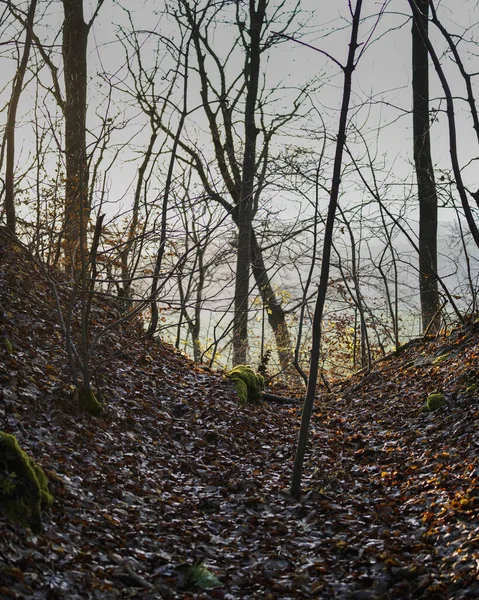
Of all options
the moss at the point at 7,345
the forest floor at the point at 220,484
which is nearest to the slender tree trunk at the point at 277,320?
the forest floor at the point at 220,484

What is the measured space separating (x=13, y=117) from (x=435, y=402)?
27.1ft

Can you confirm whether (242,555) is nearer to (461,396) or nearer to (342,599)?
(342,599)

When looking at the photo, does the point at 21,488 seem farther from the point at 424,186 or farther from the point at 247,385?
the point at 424,186

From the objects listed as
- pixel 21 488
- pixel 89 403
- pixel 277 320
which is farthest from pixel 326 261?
pixel 277 320

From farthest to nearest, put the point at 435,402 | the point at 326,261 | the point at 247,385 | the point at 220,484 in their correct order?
1. the point at 247,385
2. the point at 435,402
3. the point at 220,484
4. the point at 326,261

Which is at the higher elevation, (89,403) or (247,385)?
(247,385)

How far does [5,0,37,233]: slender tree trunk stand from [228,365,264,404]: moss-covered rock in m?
4.68

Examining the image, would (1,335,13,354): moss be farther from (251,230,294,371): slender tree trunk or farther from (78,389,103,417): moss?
(251,230,294,371): slender tree trunk

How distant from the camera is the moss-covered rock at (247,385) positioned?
9644 mm

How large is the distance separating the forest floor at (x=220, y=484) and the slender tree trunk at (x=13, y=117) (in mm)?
1203

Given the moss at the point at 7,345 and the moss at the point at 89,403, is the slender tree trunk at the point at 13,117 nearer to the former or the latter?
the moss at the point at 7,345

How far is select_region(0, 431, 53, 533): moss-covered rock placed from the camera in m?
4.04

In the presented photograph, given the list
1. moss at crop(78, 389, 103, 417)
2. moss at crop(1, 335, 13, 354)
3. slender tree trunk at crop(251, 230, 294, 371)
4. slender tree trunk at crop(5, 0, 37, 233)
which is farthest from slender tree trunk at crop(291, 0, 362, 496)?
slender tree trunk at crop(251, 230, 294, 371)

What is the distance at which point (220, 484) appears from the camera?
6059mm
